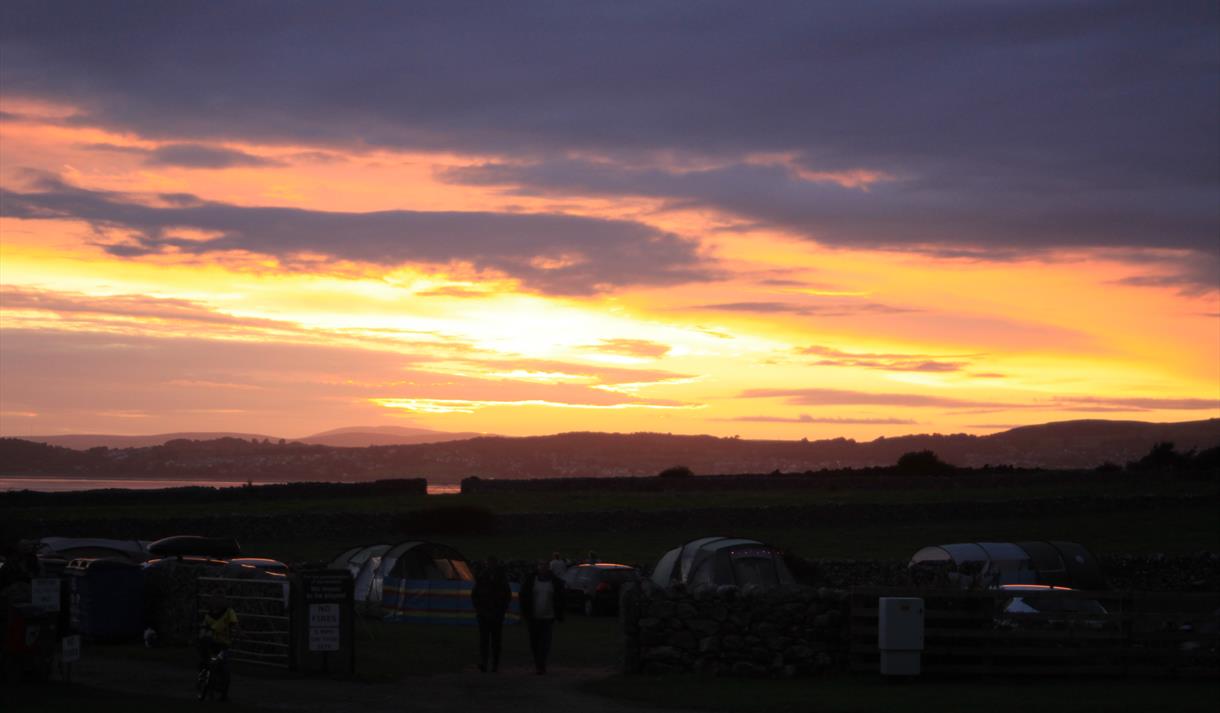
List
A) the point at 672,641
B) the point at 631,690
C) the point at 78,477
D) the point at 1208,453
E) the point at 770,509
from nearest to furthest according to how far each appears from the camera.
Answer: the point at 631,690, the point at 672,641, the point at 770,509, the point at 1208,453, the point at 78,477

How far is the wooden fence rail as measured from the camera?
60.2 feet

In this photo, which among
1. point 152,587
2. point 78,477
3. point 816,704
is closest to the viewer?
point 816,704

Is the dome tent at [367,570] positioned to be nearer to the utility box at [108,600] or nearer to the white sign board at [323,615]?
the utility box at [108,600]

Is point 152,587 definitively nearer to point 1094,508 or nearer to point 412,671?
point 412,671

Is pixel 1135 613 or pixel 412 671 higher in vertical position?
pixel 1135 613

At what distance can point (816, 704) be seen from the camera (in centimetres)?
1602

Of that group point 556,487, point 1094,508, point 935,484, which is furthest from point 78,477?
point 1094,508

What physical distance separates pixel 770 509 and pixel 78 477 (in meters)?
157

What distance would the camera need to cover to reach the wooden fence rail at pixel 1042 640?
18.4 meters

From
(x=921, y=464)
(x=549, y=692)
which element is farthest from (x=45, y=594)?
(x=921, y=464)

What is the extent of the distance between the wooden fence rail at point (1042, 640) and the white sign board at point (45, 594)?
36.0 feet

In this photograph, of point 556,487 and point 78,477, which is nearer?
point 556,487

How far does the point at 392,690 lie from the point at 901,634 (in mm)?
7062

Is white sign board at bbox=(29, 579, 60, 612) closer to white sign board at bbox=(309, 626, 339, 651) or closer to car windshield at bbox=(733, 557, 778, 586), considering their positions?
white sign board at bbox=(309, 626, 339, 651)
